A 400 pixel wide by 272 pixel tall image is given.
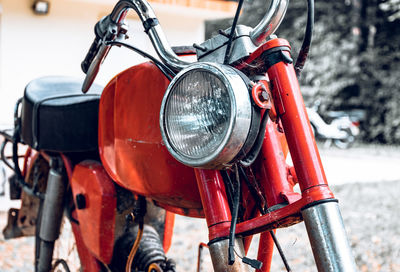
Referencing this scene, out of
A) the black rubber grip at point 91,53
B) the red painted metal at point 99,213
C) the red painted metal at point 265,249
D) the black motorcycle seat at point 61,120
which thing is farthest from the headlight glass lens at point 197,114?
the black motorcycle seat at point 61,120

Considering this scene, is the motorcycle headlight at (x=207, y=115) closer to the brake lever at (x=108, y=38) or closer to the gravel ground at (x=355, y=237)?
the brake lever at (x=108, y=38)

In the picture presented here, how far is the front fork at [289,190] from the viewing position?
32.1 inches

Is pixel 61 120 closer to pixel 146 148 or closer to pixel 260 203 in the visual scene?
pixel 146 148

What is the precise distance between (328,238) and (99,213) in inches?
36.1

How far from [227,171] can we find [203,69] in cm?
27

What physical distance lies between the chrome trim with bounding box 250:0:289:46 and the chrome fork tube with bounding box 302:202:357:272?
1.19ft

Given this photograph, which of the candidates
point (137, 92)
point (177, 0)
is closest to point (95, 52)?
point (137, 92)

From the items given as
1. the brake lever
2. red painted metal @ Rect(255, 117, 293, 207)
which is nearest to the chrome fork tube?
red painted metal @ Rect(255, 117, 293, 207)

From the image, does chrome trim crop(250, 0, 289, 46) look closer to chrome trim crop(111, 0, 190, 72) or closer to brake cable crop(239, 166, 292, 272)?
Result: chrome trim crop(111, 0, 190, 72)

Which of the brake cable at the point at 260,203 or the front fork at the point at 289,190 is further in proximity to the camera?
the brake cable at the point at 260,203

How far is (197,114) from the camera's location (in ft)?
3.05

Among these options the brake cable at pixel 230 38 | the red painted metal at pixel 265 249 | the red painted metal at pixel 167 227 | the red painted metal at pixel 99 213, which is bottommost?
the red painted metal at pixel 167 227

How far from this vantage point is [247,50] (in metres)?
0.95

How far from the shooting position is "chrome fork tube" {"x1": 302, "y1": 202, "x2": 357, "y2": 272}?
80 cm
